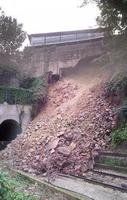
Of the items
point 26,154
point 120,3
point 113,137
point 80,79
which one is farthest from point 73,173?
point 80,79

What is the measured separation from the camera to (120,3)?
1631cm

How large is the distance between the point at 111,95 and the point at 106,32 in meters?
3.49

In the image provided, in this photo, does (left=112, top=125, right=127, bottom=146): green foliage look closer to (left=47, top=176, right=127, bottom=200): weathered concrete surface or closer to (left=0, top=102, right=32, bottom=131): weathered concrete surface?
(left=47, top=176, right=127, bottom=200): weathered concrete surface

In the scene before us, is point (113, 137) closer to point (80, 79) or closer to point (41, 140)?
point (41, 140)

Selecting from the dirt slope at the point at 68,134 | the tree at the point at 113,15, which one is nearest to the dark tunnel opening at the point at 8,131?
the dirt slope at the point at 68,134

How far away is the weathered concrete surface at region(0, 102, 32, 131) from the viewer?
75.6 feet

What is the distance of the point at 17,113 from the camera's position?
23.8 meters

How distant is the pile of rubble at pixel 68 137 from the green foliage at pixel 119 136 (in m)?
0.52

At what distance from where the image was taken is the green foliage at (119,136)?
16.5 metres

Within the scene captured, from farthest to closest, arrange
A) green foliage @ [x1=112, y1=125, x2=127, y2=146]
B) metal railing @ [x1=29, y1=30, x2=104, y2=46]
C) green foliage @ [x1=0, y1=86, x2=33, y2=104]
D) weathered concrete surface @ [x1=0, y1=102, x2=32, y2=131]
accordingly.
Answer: metal railing @ [x1=29, y1=30, x2=104, y2=46] < green foliage @ [x1=0, y1=86, x2=33, y2=104] < weathered concrete surface @ [x1=0, y1=102, x2=32, y2=131] < green foliage @ [x1=112, y1=125, x2=127, y2=146]

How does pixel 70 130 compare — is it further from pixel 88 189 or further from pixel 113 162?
pixel 88 189

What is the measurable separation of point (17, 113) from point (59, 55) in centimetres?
647

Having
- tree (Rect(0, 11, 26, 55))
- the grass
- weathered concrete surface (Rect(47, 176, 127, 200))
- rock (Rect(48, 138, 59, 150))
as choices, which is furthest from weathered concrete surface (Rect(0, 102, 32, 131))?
weathered concrete surface (Rect(47, 176, 127, 200))

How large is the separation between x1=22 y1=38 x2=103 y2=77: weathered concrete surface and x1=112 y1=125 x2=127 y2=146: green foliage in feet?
35.4
